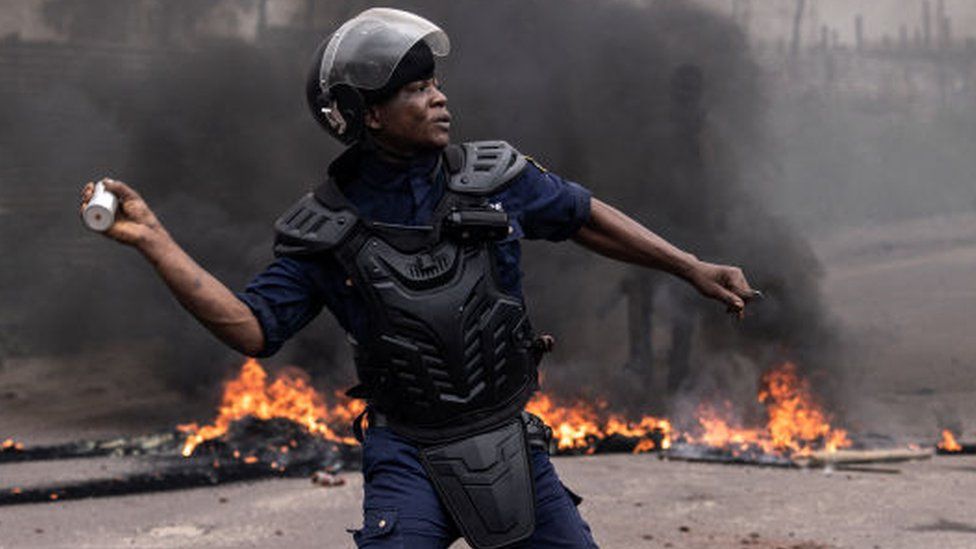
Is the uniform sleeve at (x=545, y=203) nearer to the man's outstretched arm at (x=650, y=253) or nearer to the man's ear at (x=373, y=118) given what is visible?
the man's outstretched arm at (x=650, y=253)

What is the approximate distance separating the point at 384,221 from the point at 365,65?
35 cm

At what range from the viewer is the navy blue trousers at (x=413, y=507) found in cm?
280

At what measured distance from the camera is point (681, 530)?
6.76 meters

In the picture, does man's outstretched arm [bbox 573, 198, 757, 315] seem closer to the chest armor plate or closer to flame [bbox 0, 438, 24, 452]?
the chest armor plate

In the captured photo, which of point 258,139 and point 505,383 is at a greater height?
point 258,139

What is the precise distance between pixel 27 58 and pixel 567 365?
10.2 m

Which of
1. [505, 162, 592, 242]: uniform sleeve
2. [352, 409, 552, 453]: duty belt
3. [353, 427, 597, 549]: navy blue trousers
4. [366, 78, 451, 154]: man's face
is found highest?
[366, 78, 451, 154]: man's face

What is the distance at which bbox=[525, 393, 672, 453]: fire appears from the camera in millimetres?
10039

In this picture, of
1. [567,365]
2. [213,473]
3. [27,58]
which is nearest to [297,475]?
[213,473]

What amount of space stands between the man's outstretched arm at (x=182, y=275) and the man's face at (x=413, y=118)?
1.70ft

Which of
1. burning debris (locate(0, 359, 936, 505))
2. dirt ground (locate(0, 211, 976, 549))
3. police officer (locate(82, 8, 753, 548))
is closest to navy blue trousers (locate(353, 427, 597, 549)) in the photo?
police officer (locate(82, 8, 753, 548))

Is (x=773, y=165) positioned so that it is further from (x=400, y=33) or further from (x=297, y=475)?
(x=400, y=33)

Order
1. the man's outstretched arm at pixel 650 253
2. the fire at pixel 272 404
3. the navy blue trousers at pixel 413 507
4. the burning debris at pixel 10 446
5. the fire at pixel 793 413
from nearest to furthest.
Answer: the navy blue trousers at pixel 413 507 → the man's outstretched arm at pixel 650 253 → the fire at pixel 793 413 → the burning debris at pixel 10 446 → the fire at pixel 272 404

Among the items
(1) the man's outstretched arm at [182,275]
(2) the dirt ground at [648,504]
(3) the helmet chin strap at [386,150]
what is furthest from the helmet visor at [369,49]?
(2) the dirt ground at [648,504]
